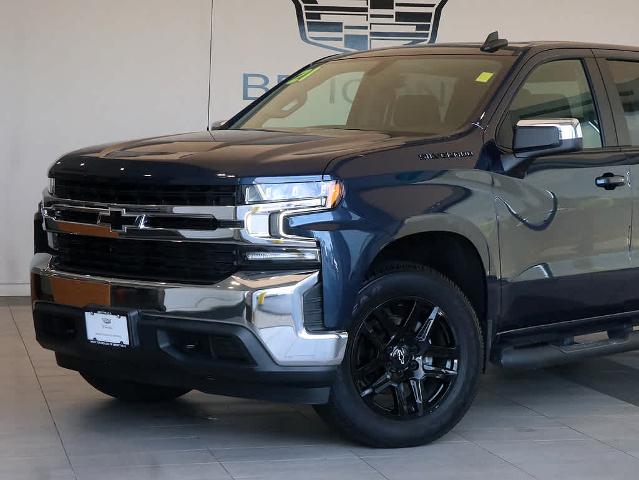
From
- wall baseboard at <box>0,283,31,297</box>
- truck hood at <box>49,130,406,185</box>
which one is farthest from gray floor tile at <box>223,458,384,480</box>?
wall baseboard at <box>0,283,31,297</box>

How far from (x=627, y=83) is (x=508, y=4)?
4.38 meters

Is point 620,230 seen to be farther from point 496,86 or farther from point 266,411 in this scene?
point 266,411

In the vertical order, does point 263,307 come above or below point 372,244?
below

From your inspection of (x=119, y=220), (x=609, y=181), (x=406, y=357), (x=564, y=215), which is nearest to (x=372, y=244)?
(x=406, y=357)

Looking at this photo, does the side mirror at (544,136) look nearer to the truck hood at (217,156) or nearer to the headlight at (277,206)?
the truck hood at (217,156)

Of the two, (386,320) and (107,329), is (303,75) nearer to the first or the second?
(386,320)

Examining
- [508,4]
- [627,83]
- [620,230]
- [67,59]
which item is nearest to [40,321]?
[620,230]

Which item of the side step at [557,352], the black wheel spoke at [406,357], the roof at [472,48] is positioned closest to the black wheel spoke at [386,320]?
the black wheel spoke at [406,357]

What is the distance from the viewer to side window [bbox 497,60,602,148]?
575 centimetres

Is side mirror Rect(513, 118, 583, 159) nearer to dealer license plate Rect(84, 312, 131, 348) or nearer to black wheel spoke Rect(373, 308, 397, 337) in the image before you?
black wheel spoke Rect(373, 308, 397, 337)

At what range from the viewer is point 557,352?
578cm

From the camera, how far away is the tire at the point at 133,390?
19.7 ft

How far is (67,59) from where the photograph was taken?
959 centimetres

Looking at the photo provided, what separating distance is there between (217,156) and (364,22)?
540cm
